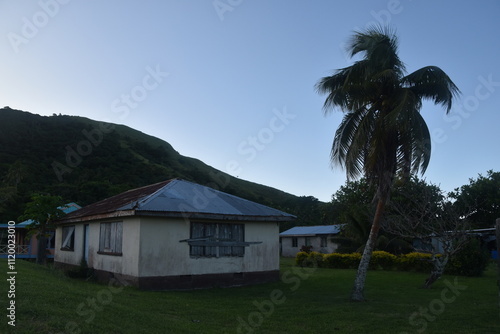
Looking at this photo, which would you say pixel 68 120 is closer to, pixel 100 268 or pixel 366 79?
pixel 100 268

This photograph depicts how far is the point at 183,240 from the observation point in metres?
15.5

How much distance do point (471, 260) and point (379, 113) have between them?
39.5 ft

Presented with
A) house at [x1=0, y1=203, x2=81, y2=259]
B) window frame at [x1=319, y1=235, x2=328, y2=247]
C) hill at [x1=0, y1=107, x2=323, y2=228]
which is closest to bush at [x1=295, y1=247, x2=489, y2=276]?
window frame at [x1=319, y1=235, x2=328, y2=247]

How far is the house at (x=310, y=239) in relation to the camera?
131 ft

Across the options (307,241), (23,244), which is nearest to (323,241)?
(307,241)

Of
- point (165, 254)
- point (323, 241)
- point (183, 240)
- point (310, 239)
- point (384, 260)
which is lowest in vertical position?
point (384, 260)

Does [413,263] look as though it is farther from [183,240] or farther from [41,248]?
[41,248]

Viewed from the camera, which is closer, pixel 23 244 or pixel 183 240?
pixel 183 240

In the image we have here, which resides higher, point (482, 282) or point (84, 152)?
point (84, 152)

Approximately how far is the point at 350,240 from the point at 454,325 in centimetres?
2203

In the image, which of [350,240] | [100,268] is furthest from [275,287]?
[350,240]

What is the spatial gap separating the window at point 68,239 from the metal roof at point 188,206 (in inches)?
79.4

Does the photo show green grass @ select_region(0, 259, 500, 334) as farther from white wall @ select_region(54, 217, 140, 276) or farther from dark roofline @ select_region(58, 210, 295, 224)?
dark roofline @ select_region(58, 210, 295, 224)

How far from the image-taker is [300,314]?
1096 cm
